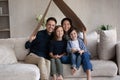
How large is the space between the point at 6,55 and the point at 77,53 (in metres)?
0.94

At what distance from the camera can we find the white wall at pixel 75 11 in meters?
5.93

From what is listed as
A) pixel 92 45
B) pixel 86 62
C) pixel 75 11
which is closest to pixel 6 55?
pixel 86 62

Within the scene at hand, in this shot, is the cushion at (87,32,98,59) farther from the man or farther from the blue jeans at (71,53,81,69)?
the man

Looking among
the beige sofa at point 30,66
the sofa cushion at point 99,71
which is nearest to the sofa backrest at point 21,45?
the beige sofa at point 30,66

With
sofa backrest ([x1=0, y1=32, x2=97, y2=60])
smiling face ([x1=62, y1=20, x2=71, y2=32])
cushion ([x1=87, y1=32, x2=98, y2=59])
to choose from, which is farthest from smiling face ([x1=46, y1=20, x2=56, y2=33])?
cushion ([x1=87, y1=32, x2=98, y2=59])

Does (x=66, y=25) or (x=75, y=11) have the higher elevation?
(x=75, y=11)

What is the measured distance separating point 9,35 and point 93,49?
290cm

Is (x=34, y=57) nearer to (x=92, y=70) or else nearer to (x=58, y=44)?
(x=58, y=44)

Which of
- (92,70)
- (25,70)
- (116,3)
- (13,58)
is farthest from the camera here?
(116,3)

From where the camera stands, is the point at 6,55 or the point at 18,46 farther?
the point at 18,46

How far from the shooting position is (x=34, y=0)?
5.96 metres

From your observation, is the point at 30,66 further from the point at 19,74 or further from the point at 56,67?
the point at 56,67

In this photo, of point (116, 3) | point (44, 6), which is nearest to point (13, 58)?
point (44, 6)

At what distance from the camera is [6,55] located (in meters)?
3.55
